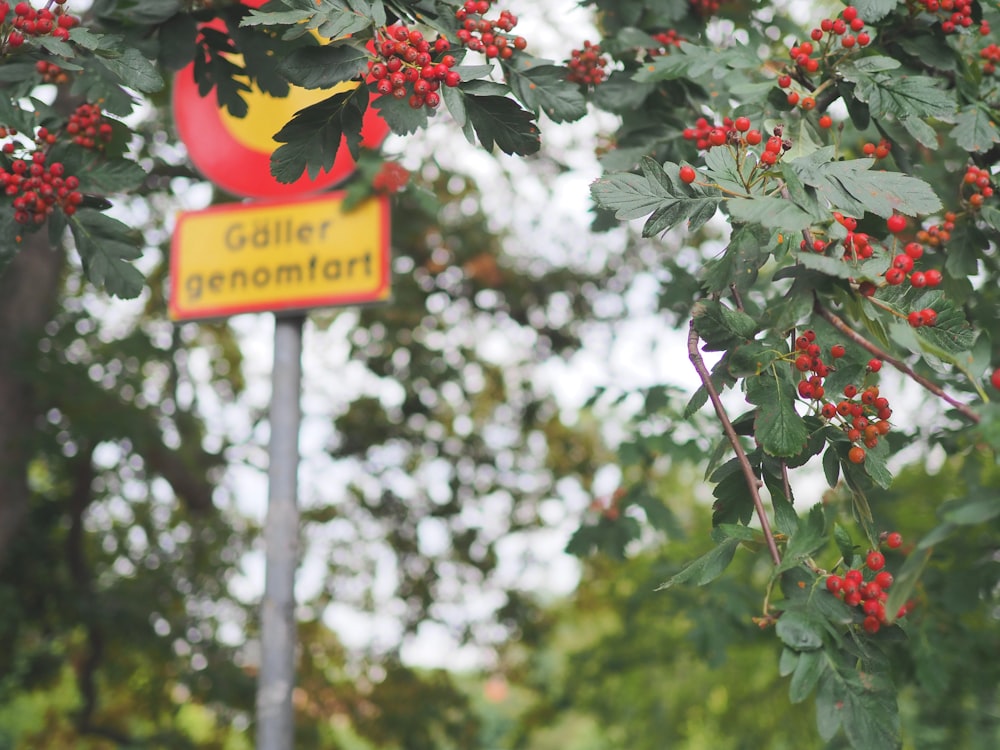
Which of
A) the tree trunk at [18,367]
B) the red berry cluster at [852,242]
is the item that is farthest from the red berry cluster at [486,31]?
the tree trunk at [18,367]

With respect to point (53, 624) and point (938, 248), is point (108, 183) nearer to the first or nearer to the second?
point (938, 248)

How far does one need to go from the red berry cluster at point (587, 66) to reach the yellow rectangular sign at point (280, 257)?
56 cm

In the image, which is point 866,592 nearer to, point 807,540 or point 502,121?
point 807,540

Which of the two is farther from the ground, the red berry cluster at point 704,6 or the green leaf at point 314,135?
the red berry cluster at point 704,6

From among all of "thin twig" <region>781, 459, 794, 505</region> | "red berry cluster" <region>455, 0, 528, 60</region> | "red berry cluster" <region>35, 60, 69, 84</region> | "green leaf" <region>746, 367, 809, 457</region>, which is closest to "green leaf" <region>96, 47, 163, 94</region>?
"red berry cluster" <region>35, 60, 69, 84</region>

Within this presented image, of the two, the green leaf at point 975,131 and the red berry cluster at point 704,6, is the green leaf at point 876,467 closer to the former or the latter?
the green leaf at point 975,131

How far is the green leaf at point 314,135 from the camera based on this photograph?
150cm

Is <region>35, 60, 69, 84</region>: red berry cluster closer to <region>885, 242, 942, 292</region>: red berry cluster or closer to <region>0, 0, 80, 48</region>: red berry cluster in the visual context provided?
<region>0, 0, 80, 48</region>: red berry cluster

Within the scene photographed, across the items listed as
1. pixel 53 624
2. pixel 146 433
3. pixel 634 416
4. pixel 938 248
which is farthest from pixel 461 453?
pixel 938 248

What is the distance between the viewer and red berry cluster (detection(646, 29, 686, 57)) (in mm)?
2109

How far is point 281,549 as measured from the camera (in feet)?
6.96

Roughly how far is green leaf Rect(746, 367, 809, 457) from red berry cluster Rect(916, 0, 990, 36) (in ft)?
2.67

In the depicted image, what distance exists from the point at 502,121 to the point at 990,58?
3.61ft

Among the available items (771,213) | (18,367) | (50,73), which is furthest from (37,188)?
(18,367)
